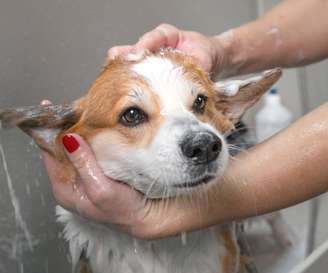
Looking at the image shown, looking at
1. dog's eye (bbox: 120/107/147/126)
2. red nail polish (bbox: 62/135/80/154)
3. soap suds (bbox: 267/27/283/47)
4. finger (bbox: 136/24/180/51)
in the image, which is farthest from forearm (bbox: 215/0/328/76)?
red nail polish (bbox: 62/135/80/154)

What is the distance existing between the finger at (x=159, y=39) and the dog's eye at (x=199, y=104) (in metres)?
0.17

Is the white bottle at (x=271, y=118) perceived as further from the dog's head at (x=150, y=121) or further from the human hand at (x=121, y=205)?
the human hand at (x=121, y=205)

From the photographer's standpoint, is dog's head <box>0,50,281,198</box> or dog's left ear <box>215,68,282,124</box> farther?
dog's left ear <box>215,68,282,124</box>

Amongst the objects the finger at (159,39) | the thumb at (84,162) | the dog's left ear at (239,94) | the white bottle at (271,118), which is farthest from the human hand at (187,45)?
the white bottle at (271,118)

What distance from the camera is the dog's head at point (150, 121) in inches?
35.5

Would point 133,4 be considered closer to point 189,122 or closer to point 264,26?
point 264,26

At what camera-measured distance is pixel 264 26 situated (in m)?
1.39

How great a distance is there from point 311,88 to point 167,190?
124cm

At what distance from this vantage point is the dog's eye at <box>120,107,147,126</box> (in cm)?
99

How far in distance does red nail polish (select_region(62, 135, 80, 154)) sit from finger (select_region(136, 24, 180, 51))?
0.91ft

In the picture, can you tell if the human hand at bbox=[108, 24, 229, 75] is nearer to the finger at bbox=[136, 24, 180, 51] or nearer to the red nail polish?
the finger at bbox=[136, 24, 180, 51]

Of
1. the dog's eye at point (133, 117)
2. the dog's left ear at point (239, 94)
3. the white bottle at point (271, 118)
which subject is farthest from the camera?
the white bottle at point (271, 118)

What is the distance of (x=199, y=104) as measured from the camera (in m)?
1.05

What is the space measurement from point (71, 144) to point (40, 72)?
0.33 meters
